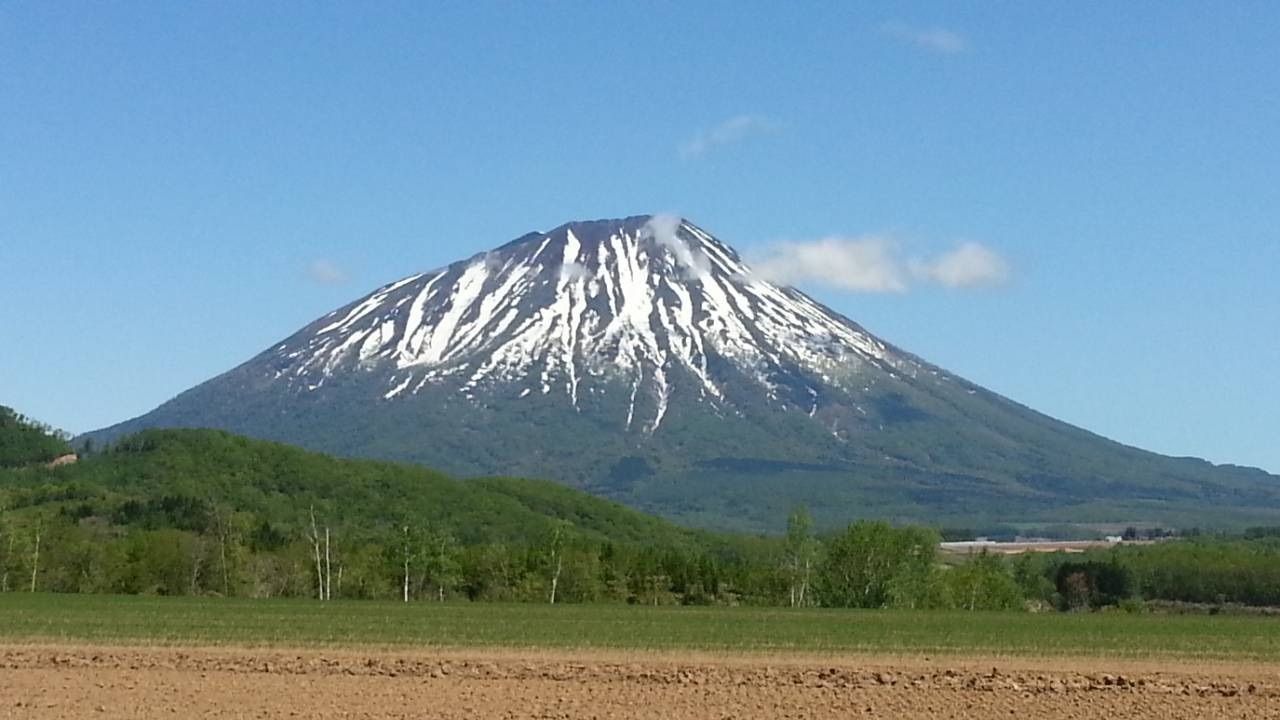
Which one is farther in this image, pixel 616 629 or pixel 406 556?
pixel 406 556

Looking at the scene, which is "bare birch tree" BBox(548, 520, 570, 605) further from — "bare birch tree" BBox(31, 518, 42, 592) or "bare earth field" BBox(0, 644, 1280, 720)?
"bare earth field" BBox(0, 644, 1280, 720)

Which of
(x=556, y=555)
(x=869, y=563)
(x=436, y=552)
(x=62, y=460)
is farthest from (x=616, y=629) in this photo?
(x=62, y=460)

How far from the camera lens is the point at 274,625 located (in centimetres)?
4444

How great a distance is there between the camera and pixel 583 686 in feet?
92.9

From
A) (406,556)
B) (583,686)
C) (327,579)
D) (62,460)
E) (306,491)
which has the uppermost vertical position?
(62,460)

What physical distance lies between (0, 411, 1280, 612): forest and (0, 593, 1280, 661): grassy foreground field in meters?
22.3

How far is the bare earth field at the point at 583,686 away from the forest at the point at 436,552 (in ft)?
145

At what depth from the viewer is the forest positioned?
8238cm

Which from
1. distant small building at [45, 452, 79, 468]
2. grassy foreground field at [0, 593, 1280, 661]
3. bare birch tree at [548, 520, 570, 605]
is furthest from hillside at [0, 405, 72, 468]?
grassy foreground field at [0, 593, 1280, 661]

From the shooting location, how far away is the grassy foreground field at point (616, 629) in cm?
3959

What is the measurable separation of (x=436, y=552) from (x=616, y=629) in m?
37.8

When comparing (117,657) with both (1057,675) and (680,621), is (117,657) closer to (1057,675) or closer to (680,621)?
(1057,675)

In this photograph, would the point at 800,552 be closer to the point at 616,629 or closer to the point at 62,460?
the point at 616,629

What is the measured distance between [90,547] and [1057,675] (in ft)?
201
